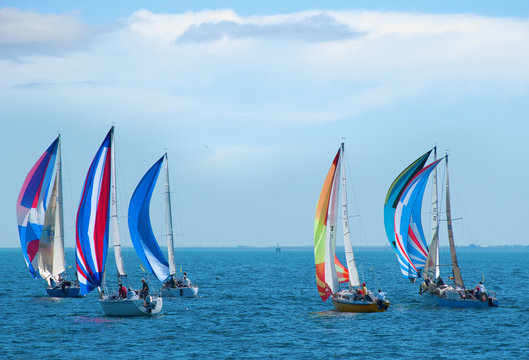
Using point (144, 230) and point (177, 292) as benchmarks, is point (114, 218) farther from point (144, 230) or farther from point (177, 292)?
point (177, 292)

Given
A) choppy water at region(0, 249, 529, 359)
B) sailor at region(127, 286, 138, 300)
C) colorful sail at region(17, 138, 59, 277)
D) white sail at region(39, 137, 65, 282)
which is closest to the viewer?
choppy water at region(0, 249, 529, 359)

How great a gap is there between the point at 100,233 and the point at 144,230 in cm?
1241

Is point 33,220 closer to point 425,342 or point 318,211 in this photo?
point 318,211

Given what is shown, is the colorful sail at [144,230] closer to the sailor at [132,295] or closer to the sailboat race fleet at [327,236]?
the sailboat race fleet at [327,236]

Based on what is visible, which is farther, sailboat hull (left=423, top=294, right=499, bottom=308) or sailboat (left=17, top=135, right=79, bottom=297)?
sailboat (left=17, top=135, right=79, bottom=297)

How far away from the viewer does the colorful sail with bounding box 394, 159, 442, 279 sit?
5669 cm

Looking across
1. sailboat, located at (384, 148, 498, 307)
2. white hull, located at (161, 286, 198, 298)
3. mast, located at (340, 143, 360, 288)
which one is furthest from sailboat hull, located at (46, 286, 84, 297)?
sailboat, located at (384, 148, 498, 307)

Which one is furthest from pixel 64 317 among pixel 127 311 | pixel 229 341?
pixel 229 341

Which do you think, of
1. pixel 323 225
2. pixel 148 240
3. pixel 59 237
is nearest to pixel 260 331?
pixel 323 225

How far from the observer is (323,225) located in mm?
46438

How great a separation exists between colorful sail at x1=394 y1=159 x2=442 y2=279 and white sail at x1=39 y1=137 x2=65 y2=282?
27.1 metres

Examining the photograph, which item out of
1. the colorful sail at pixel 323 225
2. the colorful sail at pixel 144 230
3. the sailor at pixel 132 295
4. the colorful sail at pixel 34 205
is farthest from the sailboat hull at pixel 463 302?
the colorful sail at pixel 34 205

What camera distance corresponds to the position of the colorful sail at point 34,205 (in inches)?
2297

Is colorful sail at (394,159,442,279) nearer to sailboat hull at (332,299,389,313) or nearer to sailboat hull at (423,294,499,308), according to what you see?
sailboat hull at (423,294,499,308)
